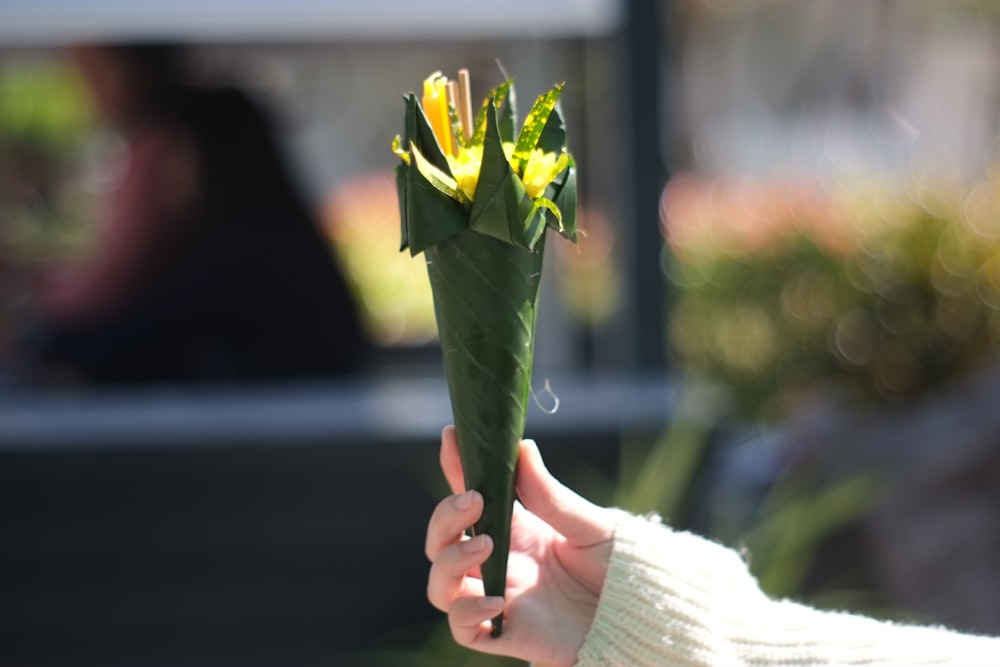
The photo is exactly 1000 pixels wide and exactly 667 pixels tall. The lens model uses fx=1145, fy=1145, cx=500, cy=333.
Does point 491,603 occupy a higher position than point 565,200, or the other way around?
point 565,200

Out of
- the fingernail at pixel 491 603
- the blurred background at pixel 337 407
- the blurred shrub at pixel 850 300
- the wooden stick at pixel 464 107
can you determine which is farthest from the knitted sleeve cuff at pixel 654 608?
the blurred shrub at pixel 850 300

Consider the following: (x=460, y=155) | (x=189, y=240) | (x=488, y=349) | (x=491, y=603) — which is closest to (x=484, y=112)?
(x=460, y=155)

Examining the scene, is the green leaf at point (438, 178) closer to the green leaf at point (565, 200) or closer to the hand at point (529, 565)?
the green leaf at point (565, 200)

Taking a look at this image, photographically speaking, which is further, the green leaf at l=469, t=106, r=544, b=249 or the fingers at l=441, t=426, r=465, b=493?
the fingers at l=441, t=426, r=465, b=493

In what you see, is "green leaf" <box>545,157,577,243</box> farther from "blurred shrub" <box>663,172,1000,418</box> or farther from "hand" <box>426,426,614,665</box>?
"blurred shrub" <box>663,172,1000,418</box>

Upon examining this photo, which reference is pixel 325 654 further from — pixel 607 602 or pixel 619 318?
pixel 607 602

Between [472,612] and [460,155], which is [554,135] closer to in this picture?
[460,155]

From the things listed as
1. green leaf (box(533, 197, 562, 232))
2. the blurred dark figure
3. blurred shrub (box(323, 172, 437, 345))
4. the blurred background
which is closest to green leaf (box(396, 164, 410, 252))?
green leaf (box(533, 197, 562, 232))
